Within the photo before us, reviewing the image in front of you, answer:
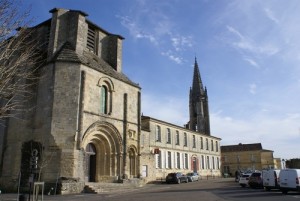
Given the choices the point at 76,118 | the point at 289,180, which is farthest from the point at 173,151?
the point at 289,180

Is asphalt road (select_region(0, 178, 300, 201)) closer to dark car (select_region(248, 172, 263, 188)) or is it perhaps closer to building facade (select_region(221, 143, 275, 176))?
dark car (select_region(248, 172, 263, 188))

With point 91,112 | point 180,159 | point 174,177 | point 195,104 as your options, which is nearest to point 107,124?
point 91,112

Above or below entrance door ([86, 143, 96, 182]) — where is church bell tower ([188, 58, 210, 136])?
above

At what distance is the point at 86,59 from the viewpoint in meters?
23.8

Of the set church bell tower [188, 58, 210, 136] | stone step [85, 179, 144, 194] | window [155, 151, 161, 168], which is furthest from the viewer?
church bell tower [188, 58, 210, 136]

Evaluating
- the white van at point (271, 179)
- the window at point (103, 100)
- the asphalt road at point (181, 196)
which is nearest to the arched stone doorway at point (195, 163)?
the white van at point (271, 179)

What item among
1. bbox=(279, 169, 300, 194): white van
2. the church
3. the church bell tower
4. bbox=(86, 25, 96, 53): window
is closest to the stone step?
the church

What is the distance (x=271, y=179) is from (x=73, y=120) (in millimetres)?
13959

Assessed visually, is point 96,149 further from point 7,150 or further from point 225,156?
point 225,156

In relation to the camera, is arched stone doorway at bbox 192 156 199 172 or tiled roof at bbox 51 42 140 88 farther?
arched stone doorway at bbox 192 156 199 172

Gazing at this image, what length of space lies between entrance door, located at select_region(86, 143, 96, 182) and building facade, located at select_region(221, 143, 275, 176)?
181 ft

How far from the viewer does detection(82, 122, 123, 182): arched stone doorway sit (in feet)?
76.5

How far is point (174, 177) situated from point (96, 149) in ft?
38.2

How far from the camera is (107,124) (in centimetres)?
2352
